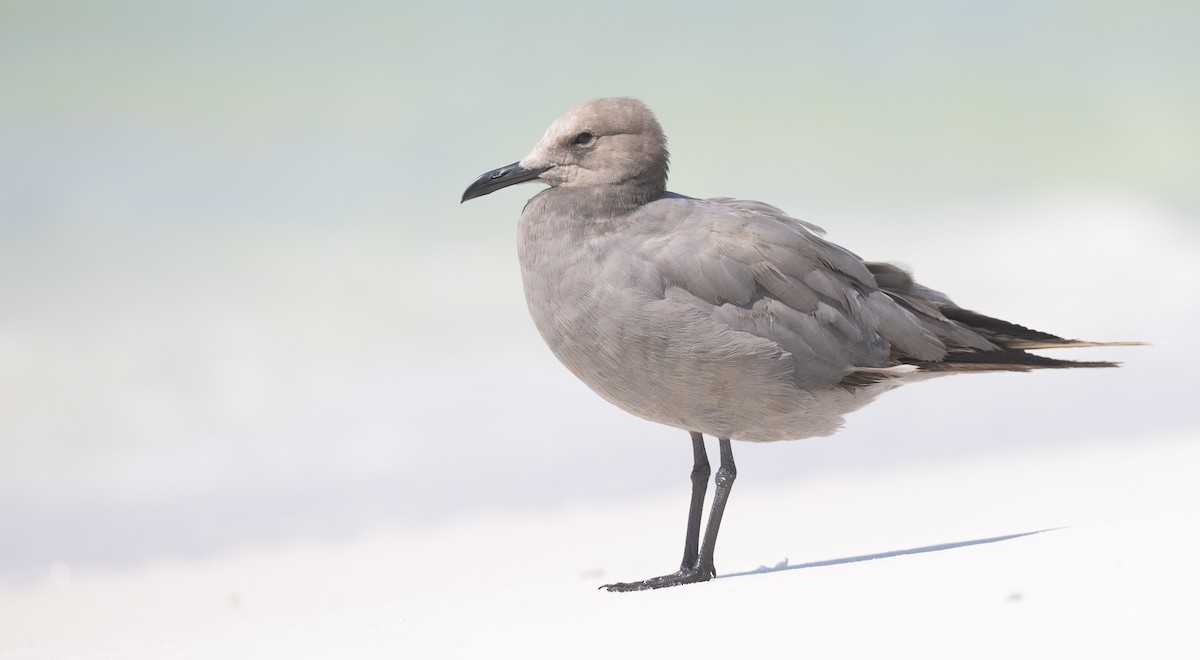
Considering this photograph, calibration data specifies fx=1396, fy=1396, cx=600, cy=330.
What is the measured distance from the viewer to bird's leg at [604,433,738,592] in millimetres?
6477

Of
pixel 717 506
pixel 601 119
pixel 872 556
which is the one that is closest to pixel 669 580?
pixel 717 506

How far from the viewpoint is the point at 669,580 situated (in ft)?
21.4

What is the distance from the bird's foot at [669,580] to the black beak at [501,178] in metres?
2.00

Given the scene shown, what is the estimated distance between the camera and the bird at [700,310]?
6.26 metres

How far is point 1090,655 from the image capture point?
4.17 metres

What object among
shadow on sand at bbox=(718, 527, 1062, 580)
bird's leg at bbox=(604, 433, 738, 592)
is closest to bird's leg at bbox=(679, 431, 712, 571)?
bird's leg at bbox=(604, 433, 738, 592)

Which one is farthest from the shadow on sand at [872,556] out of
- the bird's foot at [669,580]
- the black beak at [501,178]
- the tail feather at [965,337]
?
the black beak at [501,178]

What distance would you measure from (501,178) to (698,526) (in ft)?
6.47

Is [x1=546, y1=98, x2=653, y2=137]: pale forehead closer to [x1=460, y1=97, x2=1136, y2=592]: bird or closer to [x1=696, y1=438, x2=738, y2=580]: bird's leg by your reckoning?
[x1=460, y1=97, x2=1136, y2=592]: bird

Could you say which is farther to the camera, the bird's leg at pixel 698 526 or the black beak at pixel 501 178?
the black beak at pixel 501 178

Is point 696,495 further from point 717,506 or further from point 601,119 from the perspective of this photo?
point 601,119

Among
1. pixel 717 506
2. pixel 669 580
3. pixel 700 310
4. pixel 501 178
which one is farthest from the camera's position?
pixel 501 178

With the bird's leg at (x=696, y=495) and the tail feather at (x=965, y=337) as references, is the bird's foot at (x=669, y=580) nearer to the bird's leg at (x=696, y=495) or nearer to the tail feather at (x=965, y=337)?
the bird's leg at (x=696, y=495)

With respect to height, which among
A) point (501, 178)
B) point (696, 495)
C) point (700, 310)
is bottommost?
point (696, 495)
